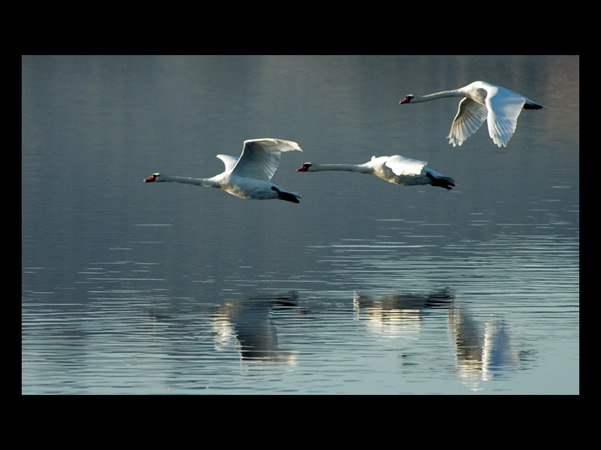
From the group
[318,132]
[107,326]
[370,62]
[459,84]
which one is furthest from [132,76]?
[107,326]

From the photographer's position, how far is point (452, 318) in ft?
58.2

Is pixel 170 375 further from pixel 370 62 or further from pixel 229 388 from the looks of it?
pixel 370 62

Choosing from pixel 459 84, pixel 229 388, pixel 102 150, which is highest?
pixel 459 84

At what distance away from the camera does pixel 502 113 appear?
704 inches

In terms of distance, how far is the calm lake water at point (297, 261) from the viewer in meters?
15.6

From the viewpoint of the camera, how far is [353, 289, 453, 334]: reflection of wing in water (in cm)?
1734

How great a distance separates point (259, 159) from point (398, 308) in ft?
10.7

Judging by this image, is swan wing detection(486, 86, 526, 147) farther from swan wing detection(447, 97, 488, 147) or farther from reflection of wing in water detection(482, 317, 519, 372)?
reflection of wing in water detection(482, 317, 519, 372)

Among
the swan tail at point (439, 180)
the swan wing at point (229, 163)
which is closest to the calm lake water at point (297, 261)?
the swan tail at point (439, 180)

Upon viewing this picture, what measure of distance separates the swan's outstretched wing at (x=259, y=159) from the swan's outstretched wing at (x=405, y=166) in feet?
5.26

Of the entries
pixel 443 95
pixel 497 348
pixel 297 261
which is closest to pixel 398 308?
pixel 497 348

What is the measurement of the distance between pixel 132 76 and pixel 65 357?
131 ft

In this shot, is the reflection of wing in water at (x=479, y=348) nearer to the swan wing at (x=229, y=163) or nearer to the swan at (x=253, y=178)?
the swan at (x=253, y=178)

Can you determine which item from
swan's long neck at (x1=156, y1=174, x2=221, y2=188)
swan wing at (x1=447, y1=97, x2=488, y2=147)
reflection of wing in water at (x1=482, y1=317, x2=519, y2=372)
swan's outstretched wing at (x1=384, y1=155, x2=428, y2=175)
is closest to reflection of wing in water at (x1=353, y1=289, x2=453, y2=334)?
reflection of wing in water at (x1=482, y1=317, x2=519, y2=372)
